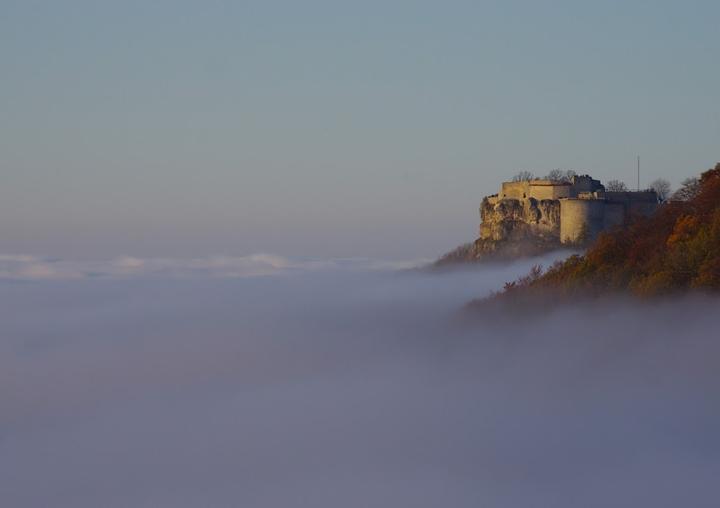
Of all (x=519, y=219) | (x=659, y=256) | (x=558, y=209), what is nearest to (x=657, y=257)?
(x=659, y=256)

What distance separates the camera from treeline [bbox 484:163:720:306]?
58.1m

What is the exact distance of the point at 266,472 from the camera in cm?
5916

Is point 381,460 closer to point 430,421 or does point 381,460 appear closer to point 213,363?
point 430,421

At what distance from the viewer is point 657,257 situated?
203 feet

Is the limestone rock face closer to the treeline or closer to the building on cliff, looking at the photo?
the building on cliff

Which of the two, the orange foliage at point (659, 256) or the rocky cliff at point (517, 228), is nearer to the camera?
the orange foliage at point (659, 256)

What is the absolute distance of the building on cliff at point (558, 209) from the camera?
77062mm

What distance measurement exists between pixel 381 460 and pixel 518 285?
76.3 feet

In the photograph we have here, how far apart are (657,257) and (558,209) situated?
18582 millimetres

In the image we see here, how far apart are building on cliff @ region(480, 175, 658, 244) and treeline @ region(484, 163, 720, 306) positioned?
291 cm

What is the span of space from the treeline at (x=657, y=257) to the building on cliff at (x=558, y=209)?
2.91 meters

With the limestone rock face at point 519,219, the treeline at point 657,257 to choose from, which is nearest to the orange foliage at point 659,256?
the treeline at point 657,257

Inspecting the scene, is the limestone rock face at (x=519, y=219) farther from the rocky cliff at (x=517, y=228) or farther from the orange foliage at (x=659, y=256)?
the orange foliage at (x=659, y=256)

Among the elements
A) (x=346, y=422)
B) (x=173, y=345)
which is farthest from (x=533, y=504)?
(x=173, y=345)
